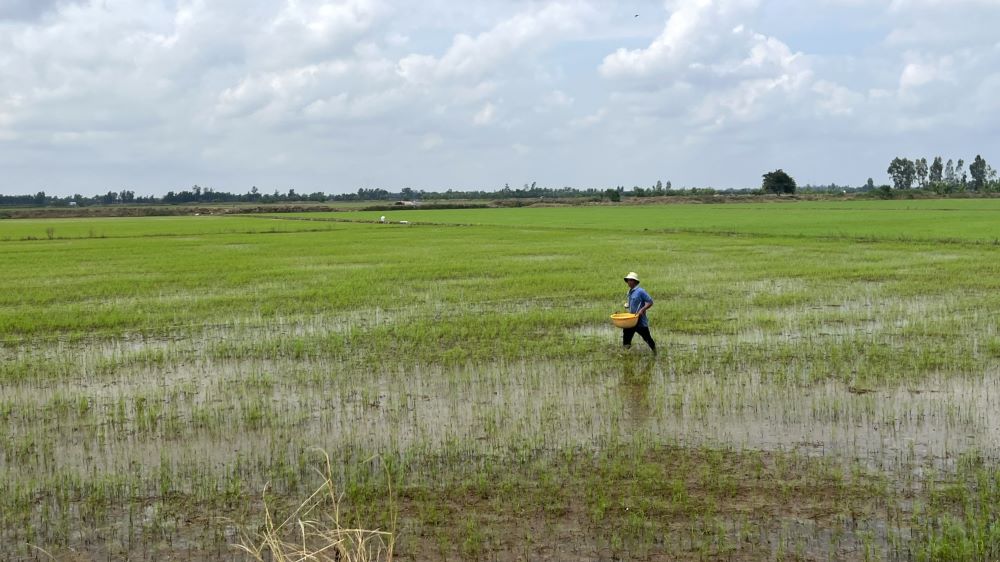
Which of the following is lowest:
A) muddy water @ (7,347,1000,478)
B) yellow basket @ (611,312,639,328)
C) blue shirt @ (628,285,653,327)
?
muddy water @ (7,347,1000,478)

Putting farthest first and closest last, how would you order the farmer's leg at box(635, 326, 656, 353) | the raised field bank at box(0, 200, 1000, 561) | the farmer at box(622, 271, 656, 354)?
the farmer's leg at box(635, 326, 656, 353), the farmer at box(622, 271, 656, 354), the raised field bank at box(0, 200, 1000, 561)

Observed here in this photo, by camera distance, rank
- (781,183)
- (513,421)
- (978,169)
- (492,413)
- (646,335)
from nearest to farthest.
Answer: (513,421) → (492,413) → (646,335) → (781,183) → (978,169)

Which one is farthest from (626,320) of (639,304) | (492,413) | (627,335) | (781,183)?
(781,183)

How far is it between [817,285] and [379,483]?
1355cm

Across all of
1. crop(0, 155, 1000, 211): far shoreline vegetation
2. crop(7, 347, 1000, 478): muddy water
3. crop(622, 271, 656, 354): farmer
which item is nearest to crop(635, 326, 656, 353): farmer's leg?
crop(622, 271, 656, 354): farmer

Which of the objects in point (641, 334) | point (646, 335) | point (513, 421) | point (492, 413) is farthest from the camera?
point (641, 334)

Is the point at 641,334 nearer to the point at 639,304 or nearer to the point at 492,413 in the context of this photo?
the point at 639,304

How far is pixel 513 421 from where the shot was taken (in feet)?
26.0

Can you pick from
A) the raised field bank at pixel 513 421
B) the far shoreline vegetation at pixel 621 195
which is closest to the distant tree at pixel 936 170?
the far shoreline vegetation at pixel 621 195

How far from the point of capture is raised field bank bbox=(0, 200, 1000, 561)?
17.9 ft

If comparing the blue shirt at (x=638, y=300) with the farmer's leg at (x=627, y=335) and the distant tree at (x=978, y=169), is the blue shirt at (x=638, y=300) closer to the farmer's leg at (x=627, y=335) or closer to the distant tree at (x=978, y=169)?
the farmer's leg at (x=627, y=335)

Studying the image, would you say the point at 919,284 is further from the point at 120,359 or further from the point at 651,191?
the point at 651,191

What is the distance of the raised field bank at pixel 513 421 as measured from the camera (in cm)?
544

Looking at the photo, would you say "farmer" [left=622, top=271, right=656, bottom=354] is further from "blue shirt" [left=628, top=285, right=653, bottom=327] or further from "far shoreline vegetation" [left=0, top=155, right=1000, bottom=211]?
"far shoreline vegetation" [left=0, top=155, right=1000, bottom=211]
